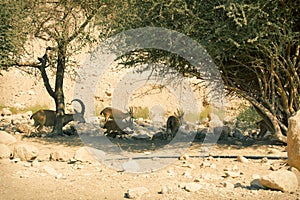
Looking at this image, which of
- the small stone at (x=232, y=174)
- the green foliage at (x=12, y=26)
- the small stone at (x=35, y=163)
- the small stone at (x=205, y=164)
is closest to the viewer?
the small stone at (x=232, y=174)

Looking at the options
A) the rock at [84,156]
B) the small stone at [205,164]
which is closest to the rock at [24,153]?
the rock at [84,156]

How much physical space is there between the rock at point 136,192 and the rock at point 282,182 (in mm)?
1419

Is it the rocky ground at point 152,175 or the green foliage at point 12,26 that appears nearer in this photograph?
the rocky ground at point 152,175

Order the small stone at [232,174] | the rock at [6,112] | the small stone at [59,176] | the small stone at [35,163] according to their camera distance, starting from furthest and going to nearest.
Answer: the rock at [6,112]
the small stone at [35,163]
the small stone at [59,176]
the small stone at [232,174]

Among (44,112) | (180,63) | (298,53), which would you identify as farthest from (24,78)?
(298,53)

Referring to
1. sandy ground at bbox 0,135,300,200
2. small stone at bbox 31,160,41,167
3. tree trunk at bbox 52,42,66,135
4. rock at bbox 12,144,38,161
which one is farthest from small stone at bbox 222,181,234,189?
tree trunk at bbox 52,42,66,135

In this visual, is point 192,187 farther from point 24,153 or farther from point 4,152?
point 4,152

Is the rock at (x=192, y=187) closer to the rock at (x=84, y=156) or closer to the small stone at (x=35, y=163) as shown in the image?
the rock at (x=84, y=156)

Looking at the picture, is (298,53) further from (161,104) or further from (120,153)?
(161,104)

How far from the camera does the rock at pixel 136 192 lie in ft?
18.6

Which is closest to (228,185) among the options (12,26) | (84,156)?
(84,156)

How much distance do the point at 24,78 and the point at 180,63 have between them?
17100mm

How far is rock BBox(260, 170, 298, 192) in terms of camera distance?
5.59 m

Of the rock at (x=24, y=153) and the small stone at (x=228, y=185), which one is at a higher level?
the small stone at (x=228, y=185)
